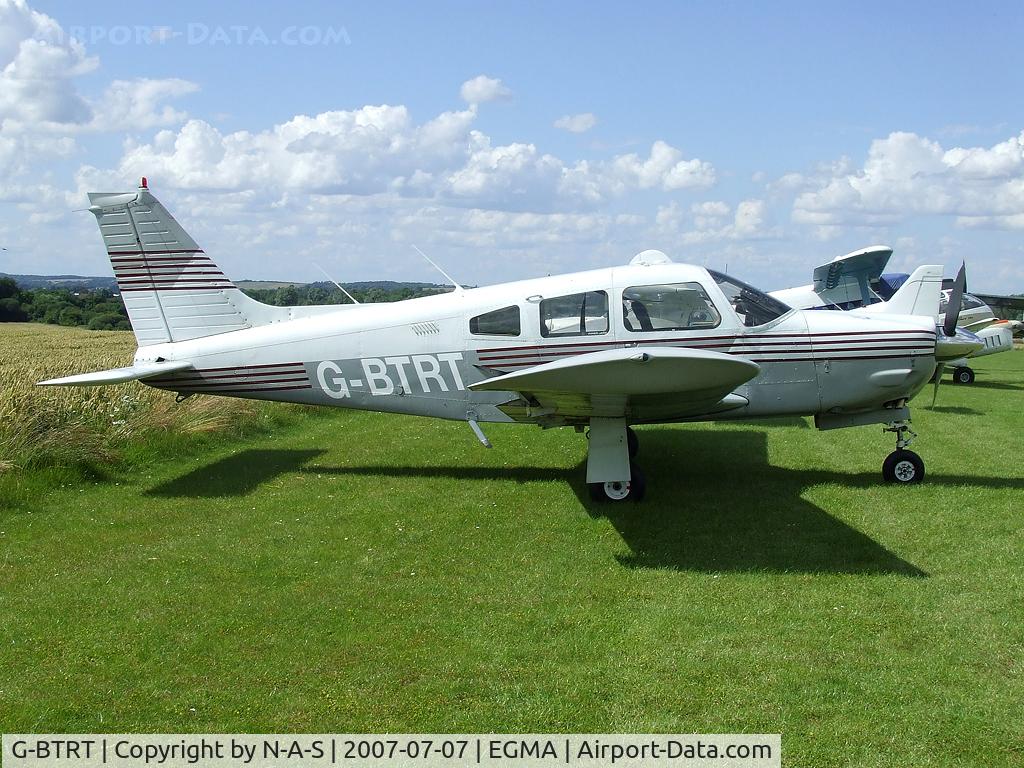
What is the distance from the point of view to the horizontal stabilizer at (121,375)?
8125mm

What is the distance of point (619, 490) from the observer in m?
7.67

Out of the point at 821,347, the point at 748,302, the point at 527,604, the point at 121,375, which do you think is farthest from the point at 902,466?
the point at 121,375

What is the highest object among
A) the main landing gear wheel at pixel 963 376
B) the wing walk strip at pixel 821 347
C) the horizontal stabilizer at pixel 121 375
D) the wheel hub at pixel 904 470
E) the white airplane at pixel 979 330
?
the horizontal stabilizer at pixel 121 375

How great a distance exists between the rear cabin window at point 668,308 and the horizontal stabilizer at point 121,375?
15.5 feet

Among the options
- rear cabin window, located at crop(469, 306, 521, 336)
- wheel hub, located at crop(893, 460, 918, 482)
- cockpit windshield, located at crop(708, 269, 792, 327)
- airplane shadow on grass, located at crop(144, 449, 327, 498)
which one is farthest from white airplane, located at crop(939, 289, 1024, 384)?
airplane shadow on grass, located at crop(144, 449, 327, 498)

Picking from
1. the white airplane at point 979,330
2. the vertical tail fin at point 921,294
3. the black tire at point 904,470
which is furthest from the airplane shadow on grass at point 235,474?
the white airplane at point 979,330

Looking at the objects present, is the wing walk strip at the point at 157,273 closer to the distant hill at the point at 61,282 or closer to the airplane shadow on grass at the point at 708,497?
the airplane shadow on grass at the point at 708,497

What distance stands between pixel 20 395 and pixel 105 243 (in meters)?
2.05

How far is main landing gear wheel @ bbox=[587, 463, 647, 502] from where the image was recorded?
7.64 metres

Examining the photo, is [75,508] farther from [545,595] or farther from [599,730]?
[599,730]

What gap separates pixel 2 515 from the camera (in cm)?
729

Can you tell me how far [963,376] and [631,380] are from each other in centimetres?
1666

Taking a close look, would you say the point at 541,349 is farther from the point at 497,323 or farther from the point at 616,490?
the point at 616,490

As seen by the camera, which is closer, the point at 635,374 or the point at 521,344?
the point at 635,374
